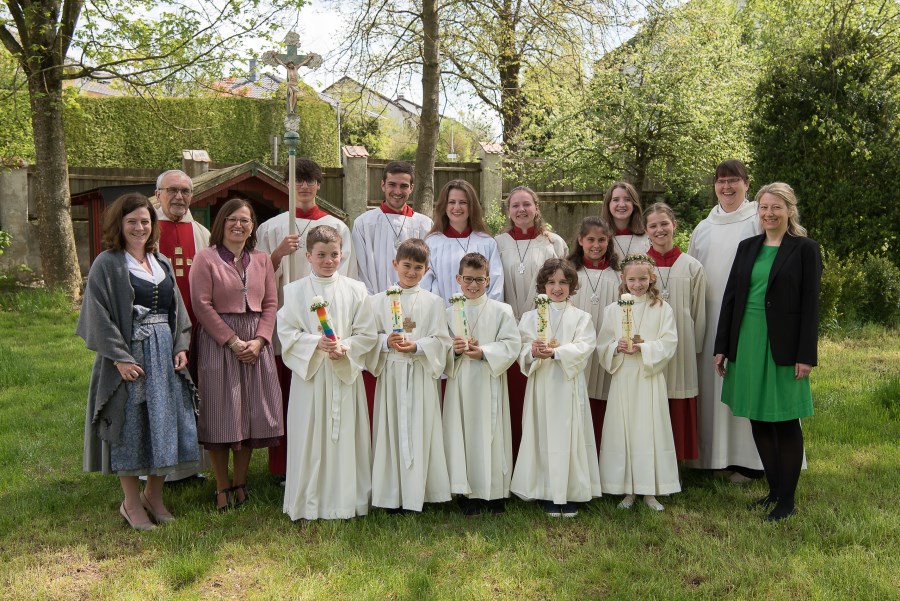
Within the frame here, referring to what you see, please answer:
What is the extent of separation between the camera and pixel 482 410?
5.02 metres

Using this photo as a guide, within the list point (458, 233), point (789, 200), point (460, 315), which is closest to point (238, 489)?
point (460, 315)

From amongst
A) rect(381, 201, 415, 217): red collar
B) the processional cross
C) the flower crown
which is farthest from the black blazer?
the processional cross

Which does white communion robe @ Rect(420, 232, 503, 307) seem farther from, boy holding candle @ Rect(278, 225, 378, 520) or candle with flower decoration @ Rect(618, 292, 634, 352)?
candle with flower decoration @ Rect(618, 292, 634, 352)

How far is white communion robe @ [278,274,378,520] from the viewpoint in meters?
4.88

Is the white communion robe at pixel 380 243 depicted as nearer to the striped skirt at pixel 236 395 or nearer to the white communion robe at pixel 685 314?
the striped skirt at pixel 236 395

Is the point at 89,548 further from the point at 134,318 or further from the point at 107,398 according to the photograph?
the point at 134,318

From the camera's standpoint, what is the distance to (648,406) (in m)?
5.06

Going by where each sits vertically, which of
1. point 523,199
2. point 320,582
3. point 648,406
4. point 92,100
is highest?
point 92,100

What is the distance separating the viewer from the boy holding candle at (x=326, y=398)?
16.0 ft

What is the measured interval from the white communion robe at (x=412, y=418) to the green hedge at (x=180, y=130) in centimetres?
1403

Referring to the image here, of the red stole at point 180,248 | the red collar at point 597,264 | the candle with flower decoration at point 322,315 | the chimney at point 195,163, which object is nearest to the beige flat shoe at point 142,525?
the red stole at point 180,248

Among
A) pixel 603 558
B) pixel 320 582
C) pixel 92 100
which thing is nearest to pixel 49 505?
pixel 320 582

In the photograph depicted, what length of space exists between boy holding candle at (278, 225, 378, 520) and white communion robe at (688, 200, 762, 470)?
2481 millimetres

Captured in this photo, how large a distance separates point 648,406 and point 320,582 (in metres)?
2.36
